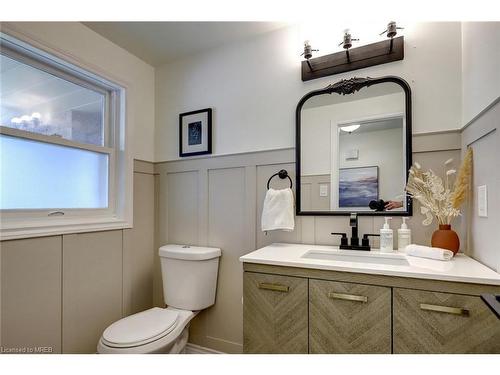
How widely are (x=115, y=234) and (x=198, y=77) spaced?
1.33 m

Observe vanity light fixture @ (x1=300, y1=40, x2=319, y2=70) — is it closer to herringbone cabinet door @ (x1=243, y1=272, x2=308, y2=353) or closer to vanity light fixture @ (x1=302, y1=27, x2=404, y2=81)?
vanity light fixture @ (x1=302, y1=27, x2=404, y2=81)

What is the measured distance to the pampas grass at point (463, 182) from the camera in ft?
3.78

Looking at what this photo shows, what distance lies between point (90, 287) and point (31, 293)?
321 millimetres

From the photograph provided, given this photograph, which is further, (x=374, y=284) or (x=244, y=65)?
(x=244, y=65)

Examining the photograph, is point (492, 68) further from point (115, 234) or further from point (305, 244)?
point (115, 234)

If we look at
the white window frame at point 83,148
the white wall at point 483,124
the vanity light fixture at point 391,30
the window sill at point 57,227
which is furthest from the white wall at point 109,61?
the white wall at point 483,124

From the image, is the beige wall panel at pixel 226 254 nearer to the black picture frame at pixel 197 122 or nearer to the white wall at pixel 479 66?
the black picture frame at pixel 197 122

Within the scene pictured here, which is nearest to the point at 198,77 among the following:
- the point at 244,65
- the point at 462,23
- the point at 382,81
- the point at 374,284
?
the point at 244,65

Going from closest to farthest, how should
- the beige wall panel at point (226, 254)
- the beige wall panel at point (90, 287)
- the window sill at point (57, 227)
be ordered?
the window sill at point (57, 227), the beige wall panel at point (90, 287), the beige wall panel at point (226, 254)

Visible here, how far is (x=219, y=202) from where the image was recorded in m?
1.83

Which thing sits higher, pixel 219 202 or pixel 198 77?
pixel 198 77

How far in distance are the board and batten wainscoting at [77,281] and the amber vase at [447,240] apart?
1918mm

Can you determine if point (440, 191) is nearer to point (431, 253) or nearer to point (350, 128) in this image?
point (431, 253)
